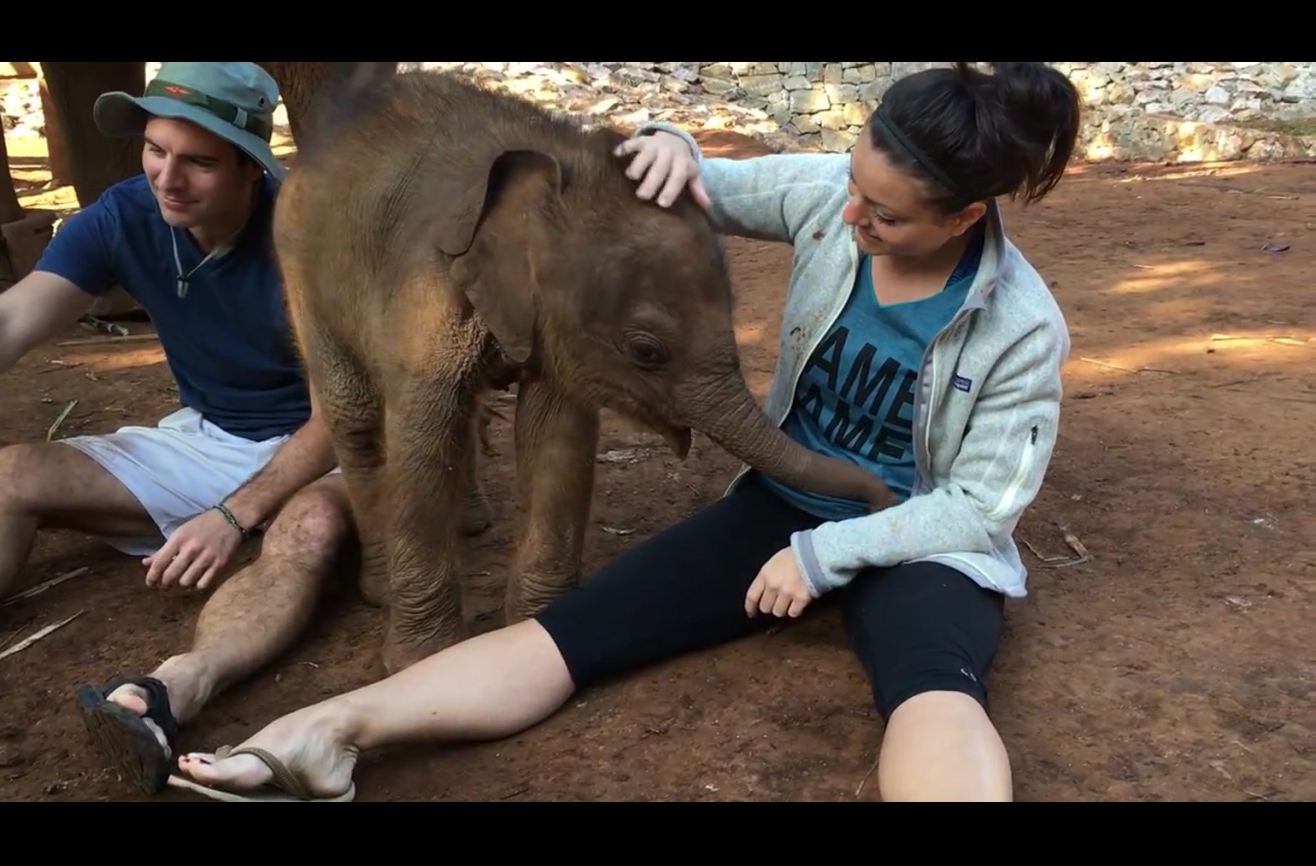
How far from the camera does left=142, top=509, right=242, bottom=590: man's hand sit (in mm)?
3156

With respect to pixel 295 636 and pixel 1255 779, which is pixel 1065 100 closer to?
pixel 1255 779

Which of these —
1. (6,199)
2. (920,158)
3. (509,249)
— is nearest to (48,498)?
(509,249)

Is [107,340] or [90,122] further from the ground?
[90,122]

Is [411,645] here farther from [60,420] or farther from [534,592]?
[60,420]

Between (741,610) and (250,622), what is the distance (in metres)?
1.25

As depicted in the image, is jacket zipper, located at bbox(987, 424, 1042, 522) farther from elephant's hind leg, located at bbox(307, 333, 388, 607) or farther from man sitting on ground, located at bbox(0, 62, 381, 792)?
man sitting on ground, located at bbox(0, 62, 381, 792)

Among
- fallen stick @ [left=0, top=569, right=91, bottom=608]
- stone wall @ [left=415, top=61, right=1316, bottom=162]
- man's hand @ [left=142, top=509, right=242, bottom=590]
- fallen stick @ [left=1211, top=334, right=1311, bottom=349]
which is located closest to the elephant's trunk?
man's hand @ [left=142, top=509, right=242, bottom=590]

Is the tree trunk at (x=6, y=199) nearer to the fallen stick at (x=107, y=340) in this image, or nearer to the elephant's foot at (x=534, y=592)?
the fallen stick at (x=107, y=340)

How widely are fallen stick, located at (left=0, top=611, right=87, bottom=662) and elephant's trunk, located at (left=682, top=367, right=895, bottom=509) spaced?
194 cm

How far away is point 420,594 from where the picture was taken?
9.84ft

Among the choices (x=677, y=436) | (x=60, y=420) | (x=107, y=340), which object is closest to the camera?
(x=677, y=436)

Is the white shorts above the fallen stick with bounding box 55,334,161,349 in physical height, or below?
above

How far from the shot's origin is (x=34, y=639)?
10.6 feet

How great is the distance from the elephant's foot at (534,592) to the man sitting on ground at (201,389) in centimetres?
58
